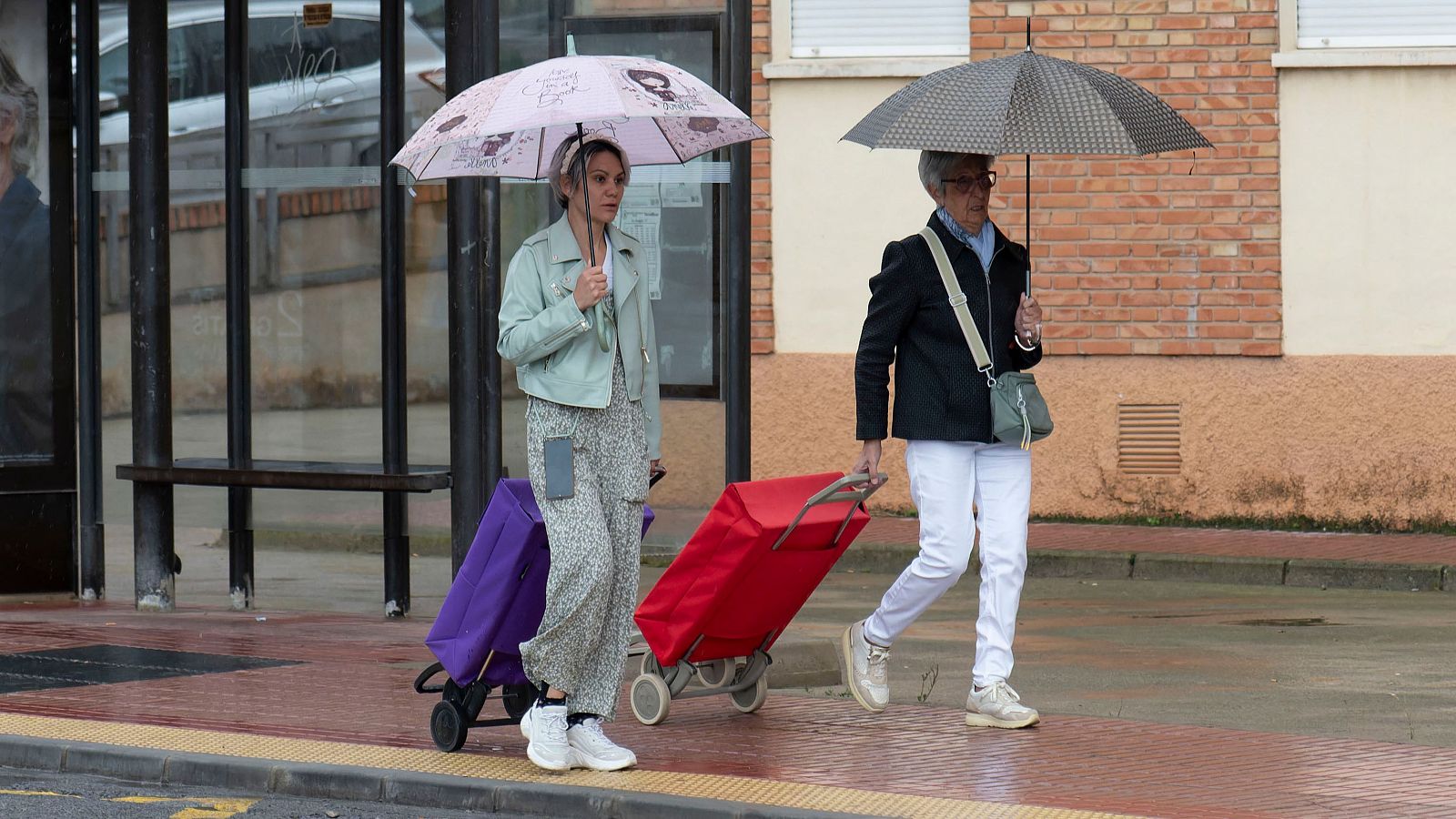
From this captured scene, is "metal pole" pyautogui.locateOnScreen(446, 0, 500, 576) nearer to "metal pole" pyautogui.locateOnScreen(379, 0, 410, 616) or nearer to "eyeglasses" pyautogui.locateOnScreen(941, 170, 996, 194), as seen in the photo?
"metal pole" pyautogui.locateOnScreen(379, 0, 410, 616)

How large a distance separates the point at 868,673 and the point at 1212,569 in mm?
5514

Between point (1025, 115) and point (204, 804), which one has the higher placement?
point (1025, 115)

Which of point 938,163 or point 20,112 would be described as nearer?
point 938,163

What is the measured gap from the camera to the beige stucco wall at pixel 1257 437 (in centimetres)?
1347

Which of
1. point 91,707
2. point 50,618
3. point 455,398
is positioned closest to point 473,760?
point 91,707

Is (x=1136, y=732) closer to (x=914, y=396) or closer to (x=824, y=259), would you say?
(x=914, y=396)

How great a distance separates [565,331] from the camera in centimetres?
597

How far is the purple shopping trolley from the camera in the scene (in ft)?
20.3

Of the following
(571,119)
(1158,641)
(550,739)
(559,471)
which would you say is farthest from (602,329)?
(1158,641)

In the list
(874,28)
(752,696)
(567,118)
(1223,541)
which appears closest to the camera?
(567,118)

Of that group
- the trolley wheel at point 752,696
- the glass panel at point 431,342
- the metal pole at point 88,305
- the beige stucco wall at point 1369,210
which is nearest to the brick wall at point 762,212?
the beige stucco wall at point 1369,210

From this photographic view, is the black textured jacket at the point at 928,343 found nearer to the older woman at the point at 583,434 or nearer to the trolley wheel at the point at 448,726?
the older woman at the point at 583,434

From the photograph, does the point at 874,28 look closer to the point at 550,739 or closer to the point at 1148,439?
the point at 1148,439

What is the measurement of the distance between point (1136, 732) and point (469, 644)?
218 cm
